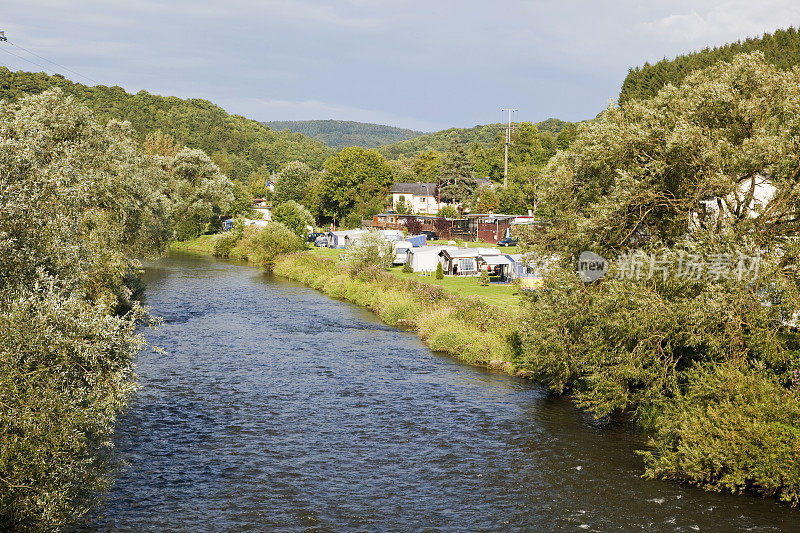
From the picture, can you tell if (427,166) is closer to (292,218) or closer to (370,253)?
(292,218)

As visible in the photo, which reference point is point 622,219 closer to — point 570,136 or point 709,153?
point 709,153

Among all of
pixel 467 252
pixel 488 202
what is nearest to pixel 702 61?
pixel 467 252

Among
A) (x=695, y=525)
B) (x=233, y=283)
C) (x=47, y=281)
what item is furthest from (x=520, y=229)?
(x=233, y=283)

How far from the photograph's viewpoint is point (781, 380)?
20.0 metres

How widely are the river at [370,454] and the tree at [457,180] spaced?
92.8m

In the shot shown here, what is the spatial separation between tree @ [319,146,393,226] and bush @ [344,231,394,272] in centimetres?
5583

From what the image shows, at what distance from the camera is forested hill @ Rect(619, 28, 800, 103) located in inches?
2676

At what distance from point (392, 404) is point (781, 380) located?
14598 millimetres

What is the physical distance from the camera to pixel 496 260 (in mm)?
58906

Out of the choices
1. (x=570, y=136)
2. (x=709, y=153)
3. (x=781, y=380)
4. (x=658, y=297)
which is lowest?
(x=781, y=380)

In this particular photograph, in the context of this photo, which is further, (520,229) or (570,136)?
(570,136)

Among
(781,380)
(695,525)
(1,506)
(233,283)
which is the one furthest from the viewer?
(233,283)

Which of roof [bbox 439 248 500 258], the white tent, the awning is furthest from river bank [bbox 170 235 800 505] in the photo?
the white tent

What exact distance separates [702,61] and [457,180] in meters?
59.9
